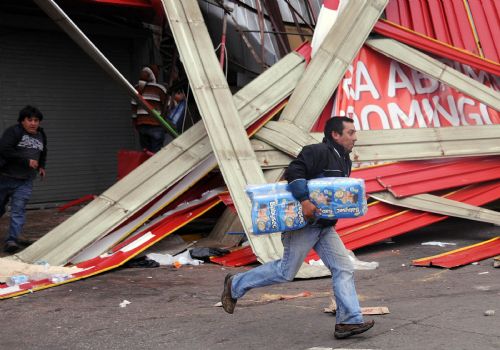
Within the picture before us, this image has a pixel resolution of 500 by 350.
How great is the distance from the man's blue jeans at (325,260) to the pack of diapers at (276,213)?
0.17m

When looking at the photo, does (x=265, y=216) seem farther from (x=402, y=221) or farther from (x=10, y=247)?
(x=10, y=247)

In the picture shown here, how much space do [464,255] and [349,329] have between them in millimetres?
3494

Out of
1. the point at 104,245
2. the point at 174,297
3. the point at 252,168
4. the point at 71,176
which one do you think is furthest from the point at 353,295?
the point at 71,176

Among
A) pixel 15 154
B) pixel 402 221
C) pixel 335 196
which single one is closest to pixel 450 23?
pixel 402 221

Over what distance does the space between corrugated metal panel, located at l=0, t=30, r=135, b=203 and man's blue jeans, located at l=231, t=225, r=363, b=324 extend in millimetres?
8792

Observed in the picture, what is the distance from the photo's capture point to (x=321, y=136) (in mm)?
9281

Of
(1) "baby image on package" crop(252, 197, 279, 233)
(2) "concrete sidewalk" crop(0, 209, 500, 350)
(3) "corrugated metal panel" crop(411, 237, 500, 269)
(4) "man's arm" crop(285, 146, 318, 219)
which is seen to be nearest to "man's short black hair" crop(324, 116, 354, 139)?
(4) "man's arm" crop(285, 146, 318, 219)

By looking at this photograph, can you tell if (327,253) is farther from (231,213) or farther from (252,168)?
(231,213)

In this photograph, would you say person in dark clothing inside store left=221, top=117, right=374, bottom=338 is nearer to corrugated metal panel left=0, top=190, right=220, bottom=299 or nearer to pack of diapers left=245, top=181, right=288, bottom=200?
pack of diapers left=245, top=181, right=288, bottom=200

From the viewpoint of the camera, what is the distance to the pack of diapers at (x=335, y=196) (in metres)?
5.19

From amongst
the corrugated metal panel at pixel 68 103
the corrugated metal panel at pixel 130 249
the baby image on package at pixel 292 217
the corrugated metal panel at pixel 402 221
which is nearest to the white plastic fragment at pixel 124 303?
the corrugated metal panel at pixel 130 249

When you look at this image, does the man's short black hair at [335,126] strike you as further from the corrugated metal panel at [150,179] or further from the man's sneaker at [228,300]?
the corrugated metal panel at [150,179]

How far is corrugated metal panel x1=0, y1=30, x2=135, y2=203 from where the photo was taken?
43.4ft

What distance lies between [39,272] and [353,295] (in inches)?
151
